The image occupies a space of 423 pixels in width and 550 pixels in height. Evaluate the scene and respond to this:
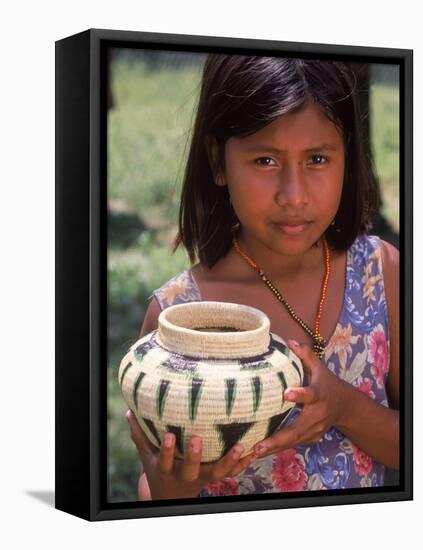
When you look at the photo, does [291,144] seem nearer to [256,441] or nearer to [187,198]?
[187,198]

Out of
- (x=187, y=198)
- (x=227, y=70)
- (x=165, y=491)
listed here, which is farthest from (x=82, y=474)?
(x=227, y=70)

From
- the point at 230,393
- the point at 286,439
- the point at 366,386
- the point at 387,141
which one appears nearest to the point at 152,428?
the point at 230,393

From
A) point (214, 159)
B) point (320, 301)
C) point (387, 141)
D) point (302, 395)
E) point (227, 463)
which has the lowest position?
point (227, 463)

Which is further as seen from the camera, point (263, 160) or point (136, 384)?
point (263, 160)

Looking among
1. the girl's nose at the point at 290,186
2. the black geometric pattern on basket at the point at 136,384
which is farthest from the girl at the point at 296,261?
the black geometric pattern on basket at the point at 136,384

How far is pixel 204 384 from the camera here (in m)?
6.34

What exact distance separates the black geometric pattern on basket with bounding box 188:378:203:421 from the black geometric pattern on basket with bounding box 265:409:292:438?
12.8 inches

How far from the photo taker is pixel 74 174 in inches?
255

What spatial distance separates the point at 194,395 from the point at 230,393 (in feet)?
0.44

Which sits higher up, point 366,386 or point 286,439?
point 366,386

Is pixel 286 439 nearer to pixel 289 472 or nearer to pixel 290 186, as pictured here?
pixel 289 472

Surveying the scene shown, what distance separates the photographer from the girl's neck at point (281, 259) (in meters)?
6.63

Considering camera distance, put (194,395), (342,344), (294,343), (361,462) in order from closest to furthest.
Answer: (194,395) → (294,343) → (342,344) → (361,462)

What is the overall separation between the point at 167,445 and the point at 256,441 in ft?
1.18
